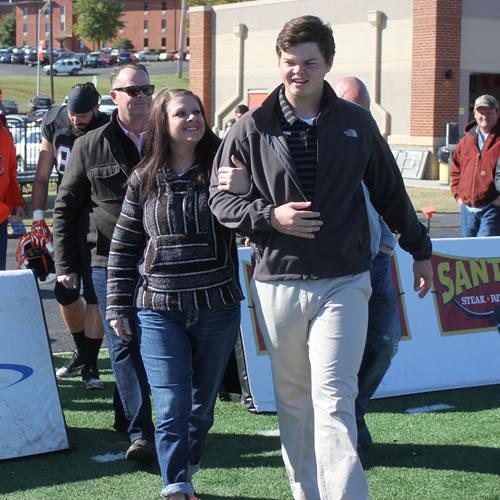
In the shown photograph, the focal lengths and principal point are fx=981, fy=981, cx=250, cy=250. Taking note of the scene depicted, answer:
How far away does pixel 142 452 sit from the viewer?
493 cm

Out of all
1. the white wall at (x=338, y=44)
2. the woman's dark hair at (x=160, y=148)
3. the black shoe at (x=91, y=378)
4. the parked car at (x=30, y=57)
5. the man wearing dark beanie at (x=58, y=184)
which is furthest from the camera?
the parked car at (x=30, y=57)

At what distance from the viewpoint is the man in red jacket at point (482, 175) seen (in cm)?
849

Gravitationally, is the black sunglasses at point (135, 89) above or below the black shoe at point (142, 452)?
above

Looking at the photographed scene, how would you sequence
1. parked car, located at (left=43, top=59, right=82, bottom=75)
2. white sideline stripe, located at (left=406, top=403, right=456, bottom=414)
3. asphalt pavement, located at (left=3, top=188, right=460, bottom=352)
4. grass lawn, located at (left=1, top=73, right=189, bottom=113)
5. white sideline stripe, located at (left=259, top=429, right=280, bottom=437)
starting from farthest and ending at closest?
parked car, located at (left=43, top=59, right=82, bottom=75) → grass lawn, located at (left=1, top=73, right=189, bottom=113) → asphalt pavement, located at (left=3, top=188, right=460, bottom=352) → white sideline stripe, located at (left=406, top=403, right=456, bottom=414) → white sideline stripe, located at (left=259, top=429, right=280, bottom=437)

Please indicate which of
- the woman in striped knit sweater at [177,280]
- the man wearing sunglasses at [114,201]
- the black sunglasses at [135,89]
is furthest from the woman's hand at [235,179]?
the black sunglasses at [135,89]

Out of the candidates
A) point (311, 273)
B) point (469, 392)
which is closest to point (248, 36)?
point (469, 392)

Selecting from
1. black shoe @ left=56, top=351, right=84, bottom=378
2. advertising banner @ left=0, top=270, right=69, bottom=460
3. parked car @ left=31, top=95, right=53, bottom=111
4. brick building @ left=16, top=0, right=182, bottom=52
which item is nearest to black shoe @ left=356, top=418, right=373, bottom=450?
advertising banner @ left=0, top=270, right=69, bottom=460

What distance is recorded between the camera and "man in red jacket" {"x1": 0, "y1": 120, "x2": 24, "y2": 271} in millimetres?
6695

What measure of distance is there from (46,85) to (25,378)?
72.5m

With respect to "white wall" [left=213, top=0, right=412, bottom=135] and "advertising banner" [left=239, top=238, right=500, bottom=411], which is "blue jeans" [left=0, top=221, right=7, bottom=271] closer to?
"advertising banner" [left=239, top=238, right=500, bottom=411]

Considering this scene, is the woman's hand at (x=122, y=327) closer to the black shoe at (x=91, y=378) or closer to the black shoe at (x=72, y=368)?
the black shoe at (x=91, y=378)

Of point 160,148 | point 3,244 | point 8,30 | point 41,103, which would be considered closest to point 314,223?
point 160,148

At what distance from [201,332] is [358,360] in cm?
72

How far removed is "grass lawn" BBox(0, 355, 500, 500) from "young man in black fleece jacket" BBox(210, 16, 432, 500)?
33.8 inches
